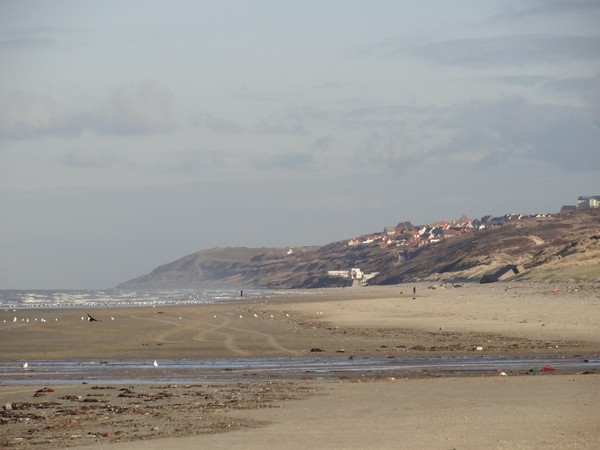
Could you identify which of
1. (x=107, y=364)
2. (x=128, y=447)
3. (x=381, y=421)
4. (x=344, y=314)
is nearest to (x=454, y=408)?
(x=381, y=421)

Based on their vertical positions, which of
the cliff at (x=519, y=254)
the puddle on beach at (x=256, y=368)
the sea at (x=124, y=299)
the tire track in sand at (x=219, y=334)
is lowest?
the puddle on beach at (x=256, y=368)

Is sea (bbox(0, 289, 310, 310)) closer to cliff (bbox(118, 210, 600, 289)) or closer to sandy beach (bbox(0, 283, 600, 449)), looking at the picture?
cliff (bbox(118, 210, 600, 289))

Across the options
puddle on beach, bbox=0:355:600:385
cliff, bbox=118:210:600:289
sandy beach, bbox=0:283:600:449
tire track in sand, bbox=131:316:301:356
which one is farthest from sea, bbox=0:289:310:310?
puddle on beach, bbox=0:355:600:385

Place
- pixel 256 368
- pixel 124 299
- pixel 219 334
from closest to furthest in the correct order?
1. pixel 256 368
2. pixel 219 334
3. pixel 124 299

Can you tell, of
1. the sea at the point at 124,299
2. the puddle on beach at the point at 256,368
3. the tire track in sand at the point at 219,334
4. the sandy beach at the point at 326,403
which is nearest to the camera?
the sandy beach at the point at 326,403

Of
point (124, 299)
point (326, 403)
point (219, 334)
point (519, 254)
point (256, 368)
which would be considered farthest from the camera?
point (519, 254)

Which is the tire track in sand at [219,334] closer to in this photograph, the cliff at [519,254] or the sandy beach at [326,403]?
the sandy beach at [326,403]

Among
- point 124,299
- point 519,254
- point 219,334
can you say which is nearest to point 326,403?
point 219,334

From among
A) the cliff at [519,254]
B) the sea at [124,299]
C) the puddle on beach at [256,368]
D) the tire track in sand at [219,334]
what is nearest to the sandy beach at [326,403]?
the tire track in sand at [219,334]

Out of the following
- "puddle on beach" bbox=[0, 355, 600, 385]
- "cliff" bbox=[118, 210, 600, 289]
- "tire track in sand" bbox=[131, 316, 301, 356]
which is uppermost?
"cliff" bbox=[118, 210, 600, 289]

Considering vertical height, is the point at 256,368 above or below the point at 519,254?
below

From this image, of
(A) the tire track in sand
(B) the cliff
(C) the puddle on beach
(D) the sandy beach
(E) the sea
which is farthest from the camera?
(E) the sea

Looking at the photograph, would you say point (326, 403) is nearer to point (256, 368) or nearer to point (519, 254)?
point (256, 368)

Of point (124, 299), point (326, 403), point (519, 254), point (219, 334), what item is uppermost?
point (519, 254)
